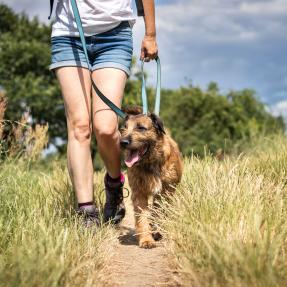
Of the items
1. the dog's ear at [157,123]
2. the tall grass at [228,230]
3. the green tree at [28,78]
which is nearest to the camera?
the tall grass at [228,230]

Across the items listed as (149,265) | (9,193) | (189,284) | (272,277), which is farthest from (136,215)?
(272,277)

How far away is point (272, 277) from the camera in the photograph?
2680mm

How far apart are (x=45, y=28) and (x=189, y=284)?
28.2 meters

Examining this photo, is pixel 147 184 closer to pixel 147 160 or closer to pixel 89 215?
pixel 147 160

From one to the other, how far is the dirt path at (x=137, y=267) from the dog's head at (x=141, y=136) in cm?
81

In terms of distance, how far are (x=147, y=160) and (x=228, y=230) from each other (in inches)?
64.4

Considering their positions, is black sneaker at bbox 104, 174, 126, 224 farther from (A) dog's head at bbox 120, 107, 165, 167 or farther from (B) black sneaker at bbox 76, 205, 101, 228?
(B) black sneaker at bbox 76, 205, 101, 228

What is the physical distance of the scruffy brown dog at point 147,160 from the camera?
5086 mm

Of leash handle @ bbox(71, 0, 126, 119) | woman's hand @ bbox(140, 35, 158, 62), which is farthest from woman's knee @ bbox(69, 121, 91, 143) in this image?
woman's hand @ bbox(140, 35, 158, 62)

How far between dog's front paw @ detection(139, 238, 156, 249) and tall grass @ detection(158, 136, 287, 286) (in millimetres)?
222

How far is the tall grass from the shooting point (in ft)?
9.39

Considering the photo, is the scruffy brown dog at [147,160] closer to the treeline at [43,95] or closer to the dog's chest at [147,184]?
the dog's chest at [147,184]

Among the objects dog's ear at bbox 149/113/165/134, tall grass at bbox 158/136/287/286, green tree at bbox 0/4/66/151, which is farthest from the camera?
green tree at bbox 0/4/66/151

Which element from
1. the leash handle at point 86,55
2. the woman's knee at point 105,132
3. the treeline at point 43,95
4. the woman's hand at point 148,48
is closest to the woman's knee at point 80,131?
the woman's knee at point 105,132
